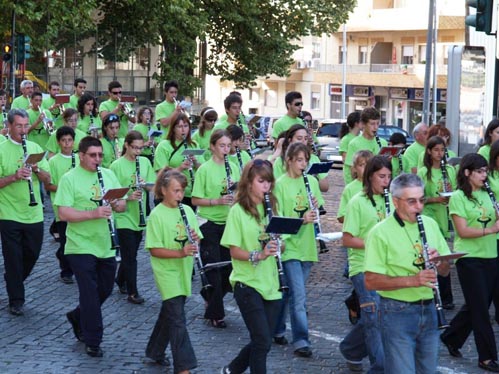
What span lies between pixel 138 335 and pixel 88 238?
1243 millimetres

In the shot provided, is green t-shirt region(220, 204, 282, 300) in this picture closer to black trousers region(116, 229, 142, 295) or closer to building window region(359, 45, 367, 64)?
black trousers region(116, 229, 142, 295)

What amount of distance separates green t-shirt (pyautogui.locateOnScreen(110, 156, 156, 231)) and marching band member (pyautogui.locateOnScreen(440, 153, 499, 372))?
3.65m

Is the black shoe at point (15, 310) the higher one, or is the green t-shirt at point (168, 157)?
the green t-shirt at point (168, 157)

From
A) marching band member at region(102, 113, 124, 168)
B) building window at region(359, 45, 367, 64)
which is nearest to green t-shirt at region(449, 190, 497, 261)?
marching band member at region(102, 113, 124, 168)

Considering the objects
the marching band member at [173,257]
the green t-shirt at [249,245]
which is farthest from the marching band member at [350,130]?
the green t-shirt at [249,245]

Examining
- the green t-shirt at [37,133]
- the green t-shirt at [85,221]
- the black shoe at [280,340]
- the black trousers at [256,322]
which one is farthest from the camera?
the green t-shirt at [37,133]

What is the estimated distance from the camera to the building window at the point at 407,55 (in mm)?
60875

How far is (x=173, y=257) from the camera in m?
9.26

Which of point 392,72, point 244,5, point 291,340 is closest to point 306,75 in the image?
point 392,72

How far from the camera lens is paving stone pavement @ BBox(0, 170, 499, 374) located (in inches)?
389

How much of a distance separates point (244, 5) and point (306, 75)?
101 feet

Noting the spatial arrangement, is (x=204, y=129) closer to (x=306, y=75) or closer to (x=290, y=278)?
(x=290, y=278)

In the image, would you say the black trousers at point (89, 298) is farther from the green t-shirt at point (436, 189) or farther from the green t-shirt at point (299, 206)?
the green t-shirt at point (436, 189)

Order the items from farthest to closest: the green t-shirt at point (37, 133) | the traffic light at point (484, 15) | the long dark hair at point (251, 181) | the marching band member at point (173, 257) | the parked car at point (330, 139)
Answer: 1. the parked car at point (330, 139)
2. the green t-shirt at point (37, 133)
3. the traffic light at point (484, 15)
4. the marching band member at point (173, 257)
5. the long dark hair at point (251, 181)
